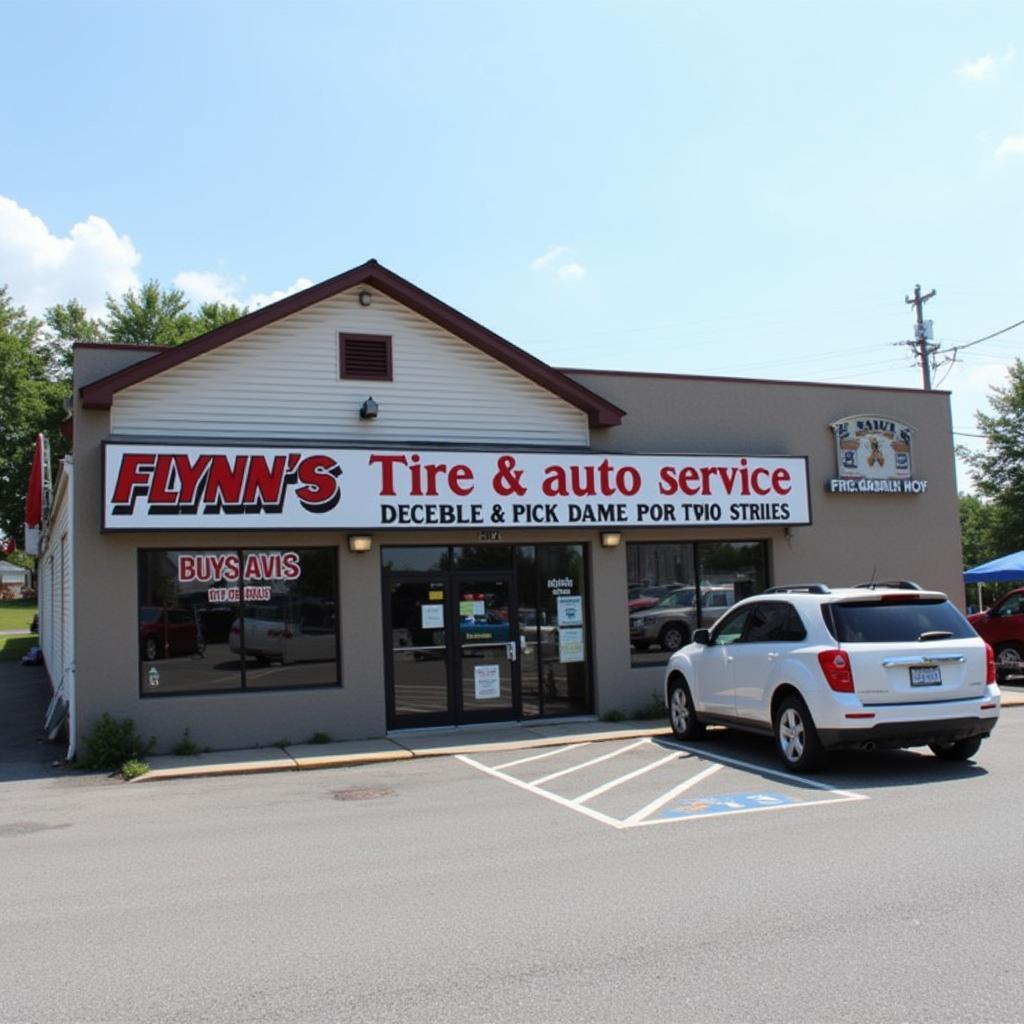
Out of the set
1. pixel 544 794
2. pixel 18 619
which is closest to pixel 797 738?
pixel 544 794

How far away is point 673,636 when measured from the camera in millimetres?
15359

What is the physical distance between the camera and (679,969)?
472 centimetres

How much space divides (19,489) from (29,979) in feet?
174

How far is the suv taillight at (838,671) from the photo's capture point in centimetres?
930

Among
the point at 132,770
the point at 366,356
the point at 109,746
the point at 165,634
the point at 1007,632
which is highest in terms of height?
the point at 366,356

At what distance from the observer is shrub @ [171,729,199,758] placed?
12.2 metres

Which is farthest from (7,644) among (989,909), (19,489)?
(989,909)

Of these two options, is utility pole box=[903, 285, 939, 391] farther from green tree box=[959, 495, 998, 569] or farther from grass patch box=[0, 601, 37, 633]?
grass patch box=[0, 601, 37, 633]

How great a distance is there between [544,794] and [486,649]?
470 cm

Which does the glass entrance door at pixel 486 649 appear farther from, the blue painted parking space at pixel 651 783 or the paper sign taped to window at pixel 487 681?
the blue painted parking space at pixel 651 783

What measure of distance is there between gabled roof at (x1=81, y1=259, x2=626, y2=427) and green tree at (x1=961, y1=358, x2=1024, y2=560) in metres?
31.4

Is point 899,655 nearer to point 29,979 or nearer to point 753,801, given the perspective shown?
point 753,801

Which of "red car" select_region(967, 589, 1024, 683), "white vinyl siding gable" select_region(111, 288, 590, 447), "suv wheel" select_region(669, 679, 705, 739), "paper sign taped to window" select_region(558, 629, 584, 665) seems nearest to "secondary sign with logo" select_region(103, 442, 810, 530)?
"white vinyl siding gable" select_region(111, 288, 590, 447)

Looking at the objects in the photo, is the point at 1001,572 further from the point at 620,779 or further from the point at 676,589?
the point at 620,779
